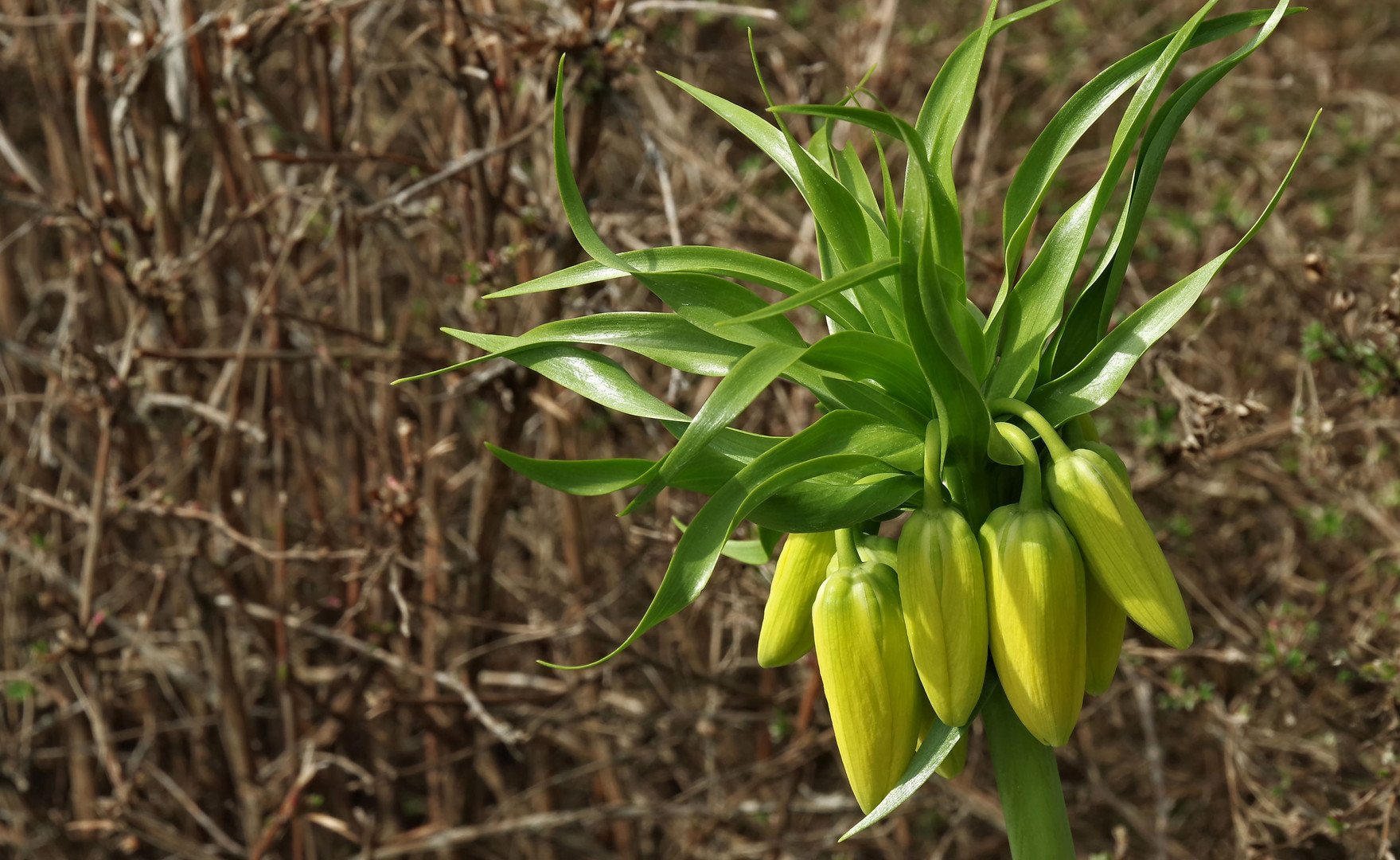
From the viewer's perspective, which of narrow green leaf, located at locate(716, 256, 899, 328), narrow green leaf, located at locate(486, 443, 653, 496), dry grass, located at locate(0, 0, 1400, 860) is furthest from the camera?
dry grass, located at locate(0, 0, 1400, 860)

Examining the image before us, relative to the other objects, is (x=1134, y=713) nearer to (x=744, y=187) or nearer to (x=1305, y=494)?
(x=1305, y=494)

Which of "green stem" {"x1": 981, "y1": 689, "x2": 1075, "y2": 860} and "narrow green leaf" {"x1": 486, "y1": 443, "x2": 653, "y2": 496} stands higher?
"narrow green leaf" {"x1": 486, "y1": 443, "x2": 653, "y2": 496}

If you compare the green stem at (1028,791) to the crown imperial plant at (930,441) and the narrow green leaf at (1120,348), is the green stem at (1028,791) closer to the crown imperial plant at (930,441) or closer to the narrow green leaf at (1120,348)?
the crown imperial plant at (930,441)

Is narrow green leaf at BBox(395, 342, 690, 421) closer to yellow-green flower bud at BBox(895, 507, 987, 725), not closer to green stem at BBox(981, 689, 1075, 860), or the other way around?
yellow-green flower bud at BBox(895, 507, 987, 725)

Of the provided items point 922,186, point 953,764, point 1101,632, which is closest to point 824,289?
point 922,186

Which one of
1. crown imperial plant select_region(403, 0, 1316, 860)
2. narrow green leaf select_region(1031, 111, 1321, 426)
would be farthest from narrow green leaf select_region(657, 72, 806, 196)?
narrow green leaf select_region(1031, 111, 1321, 426)

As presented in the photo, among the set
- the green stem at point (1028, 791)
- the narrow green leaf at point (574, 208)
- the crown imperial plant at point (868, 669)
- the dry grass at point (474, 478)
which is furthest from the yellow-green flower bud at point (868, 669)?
the dry grass at point (474, 478)
